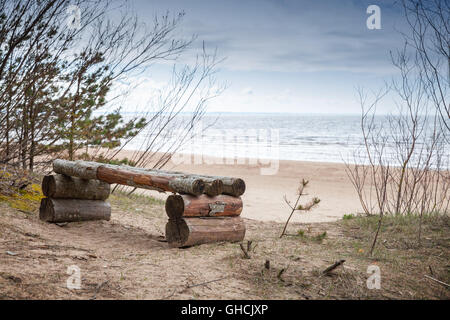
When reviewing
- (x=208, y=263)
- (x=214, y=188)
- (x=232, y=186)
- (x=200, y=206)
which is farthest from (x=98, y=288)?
(x=232, y=186)

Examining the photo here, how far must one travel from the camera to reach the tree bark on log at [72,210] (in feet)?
18.2

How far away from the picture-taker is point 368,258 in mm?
4488

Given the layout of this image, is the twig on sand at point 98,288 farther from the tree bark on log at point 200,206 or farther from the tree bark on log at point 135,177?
the tree bark on log at point 135,177

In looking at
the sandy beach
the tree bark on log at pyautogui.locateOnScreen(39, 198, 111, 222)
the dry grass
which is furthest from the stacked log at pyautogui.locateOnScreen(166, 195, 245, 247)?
the sandy beach

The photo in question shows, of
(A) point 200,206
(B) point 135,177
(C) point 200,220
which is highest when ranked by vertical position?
(B) point 135,177

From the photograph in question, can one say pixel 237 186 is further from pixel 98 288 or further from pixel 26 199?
pixel 26 199

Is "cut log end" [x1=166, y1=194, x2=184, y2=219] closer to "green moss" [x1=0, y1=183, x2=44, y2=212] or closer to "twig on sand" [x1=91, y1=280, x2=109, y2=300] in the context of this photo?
"twig on sand" [x1=91, y1=280, x2=109, y2=300]

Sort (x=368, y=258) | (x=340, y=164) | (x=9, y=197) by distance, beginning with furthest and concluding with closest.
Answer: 1. (x=340, y=164)
2. (x=9, y=197)
3. (x=368, y=258)

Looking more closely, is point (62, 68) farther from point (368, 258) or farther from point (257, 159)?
point (257, 159)

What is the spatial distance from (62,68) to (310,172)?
1086 cm

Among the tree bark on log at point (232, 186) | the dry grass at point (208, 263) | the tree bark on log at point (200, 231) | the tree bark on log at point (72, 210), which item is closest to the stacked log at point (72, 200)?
the tree bark on log at point (72, 210)

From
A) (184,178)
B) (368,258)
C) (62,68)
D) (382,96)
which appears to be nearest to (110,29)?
(62,68)

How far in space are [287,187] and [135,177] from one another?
328 inches

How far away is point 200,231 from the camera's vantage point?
4617 mm
